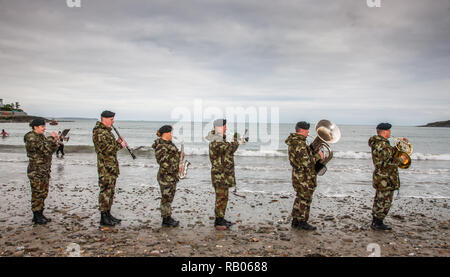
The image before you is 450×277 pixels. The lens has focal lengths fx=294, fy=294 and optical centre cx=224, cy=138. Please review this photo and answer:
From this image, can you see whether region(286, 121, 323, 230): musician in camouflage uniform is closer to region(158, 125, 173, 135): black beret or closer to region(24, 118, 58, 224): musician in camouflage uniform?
region(158, 125, 173, 135): black beret

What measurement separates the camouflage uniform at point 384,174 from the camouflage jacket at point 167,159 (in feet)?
14.7

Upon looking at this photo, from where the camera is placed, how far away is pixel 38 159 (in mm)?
6594

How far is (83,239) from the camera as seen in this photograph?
231 inches

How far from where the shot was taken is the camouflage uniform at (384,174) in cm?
649

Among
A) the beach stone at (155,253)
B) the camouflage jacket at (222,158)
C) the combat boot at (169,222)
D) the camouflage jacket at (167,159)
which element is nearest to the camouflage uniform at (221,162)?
the camouflage jacket at (222,158)

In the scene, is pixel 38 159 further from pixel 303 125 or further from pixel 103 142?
pixel 303 125

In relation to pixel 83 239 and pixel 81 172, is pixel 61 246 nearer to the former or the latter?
pixel 83 239

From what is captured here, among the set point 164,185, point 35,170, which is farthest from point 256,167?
point 35,170

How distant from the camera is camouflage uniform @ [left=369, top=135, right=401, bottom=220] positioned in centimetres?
649

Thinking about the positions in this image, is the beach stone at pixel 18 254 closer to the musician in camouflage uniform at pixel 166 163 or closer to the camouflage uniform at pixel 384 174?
the musician in camouflage uniform at pixel 166 163

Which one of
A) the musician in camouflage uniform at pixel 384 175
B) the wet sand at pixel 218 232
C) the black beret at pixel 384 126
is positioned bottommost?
the wet sand at pixel 218 232

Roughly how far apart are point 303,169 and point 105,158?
4.33 metres
